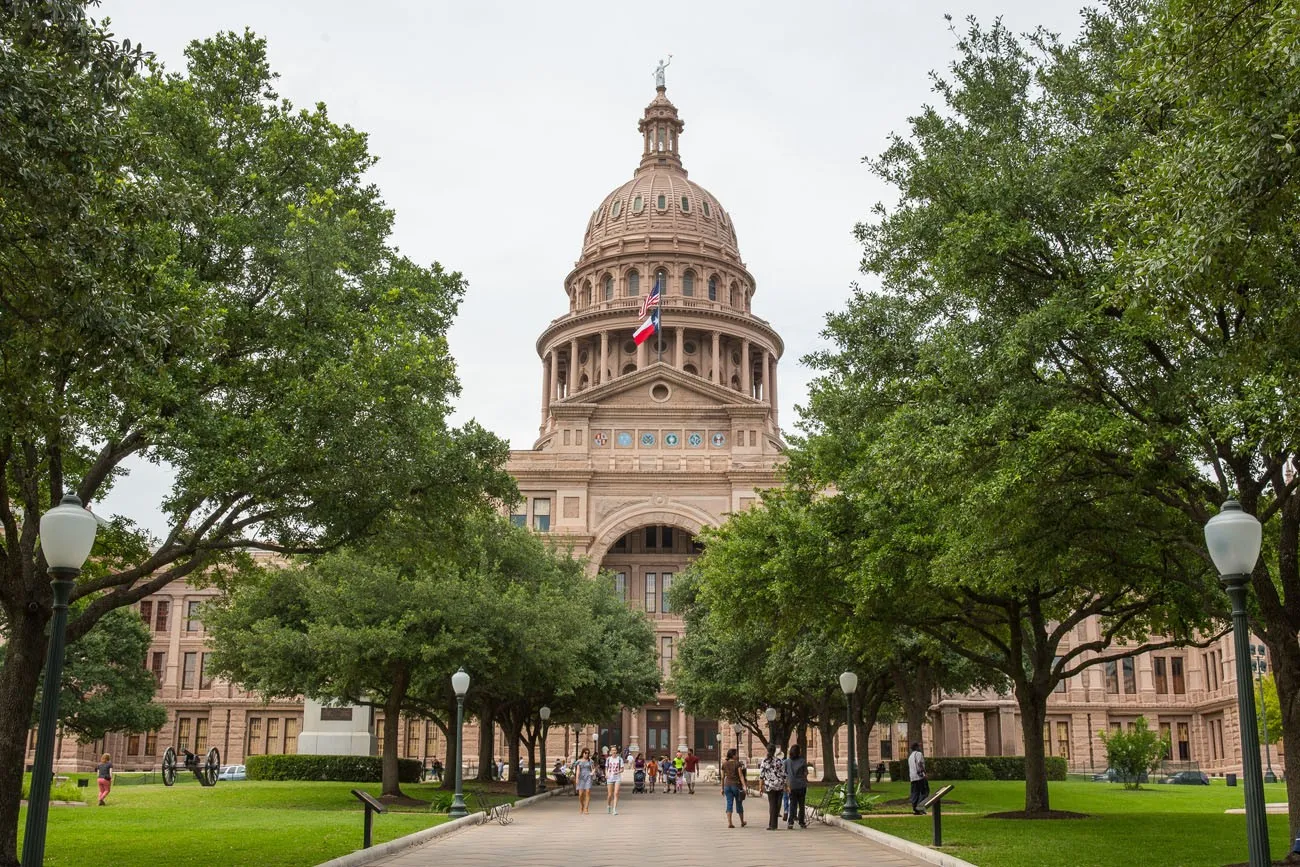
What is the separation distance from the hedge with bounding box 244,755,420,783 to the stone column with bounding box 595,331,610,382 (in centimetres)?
5700

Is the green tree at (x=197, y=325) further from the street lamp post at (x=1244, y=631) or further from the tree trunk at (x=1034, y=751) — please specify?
the tree trunk at (x=1034, y=751)

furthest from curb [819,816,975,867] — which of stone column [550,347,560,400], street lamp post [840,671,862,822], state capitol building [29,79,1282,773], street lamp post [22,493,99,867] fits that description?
stone column [550,347,560,400]

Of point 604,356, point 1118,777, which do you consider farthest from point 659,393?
point 1118,777

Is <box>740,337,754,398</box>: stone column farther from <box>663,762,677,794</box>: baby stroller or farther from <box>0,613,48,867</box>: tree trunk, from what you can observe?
<box>0,613,48,867</box>: tree trunk

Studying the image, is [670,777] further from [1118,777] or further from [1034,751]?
[1034,751]

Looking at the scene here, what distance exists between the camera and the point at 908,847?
19281mm

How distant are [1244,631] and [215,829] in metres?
19.8

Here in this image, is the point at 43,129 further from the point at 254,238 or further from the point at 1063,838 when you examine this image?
the point at 1063,838

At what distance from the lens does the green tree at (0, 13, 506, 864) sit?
1179 cm

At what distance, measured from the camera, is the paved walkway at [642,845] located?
18094 mm

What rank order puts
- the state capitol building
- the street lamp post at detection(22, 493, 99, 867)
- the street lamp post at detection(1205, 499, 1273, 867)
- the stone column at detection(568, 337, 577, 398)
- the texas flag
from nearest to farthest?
the street lamp post at detection(1205, 499, 1273, 867)
the street lamp post at detection(22, 493, 99, 867)
the state capitol building
the texas flag
the stone column at detection(568, 337, 577, 398)

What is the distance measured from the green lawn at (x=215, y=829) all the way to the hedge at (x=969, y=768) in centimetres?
3201

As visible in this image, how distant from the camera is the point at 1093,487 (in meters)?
18.8

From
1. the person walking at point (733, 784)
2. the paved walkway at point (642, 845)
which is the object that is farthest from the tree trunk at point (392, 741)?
the person walking at point (733, 784)
